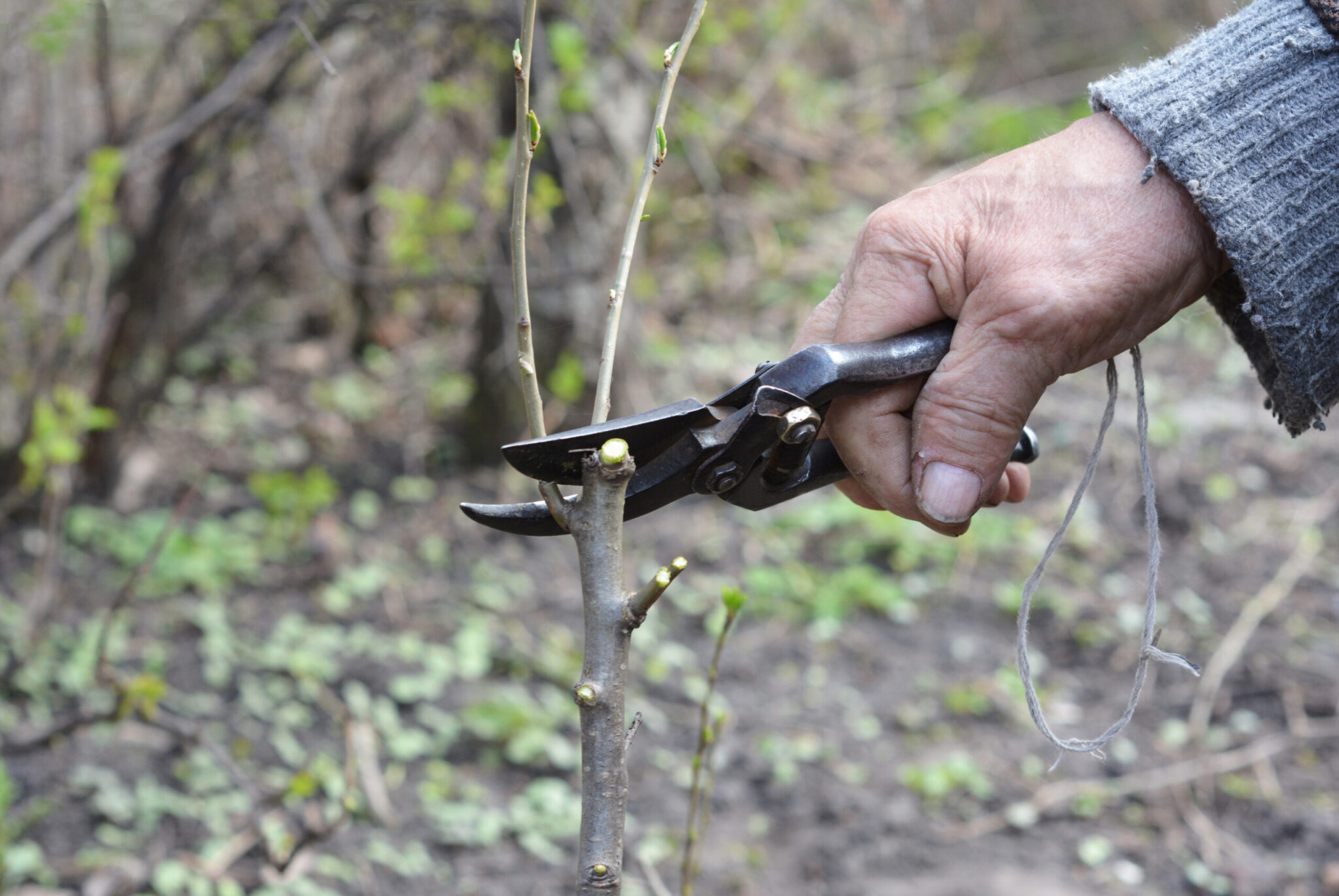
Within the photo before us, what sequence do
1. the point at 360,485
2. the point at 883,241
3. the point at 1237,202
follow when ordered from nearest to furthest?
1. the point at 1237,202
2. the point at 883,241
3. the point at 360,485

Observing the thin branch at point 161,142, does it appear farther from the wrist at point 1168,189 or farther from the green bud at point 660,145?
the wrist at point 1168,189

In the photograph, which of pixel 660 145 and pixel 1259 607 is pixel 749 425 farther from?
pixel 1259 607

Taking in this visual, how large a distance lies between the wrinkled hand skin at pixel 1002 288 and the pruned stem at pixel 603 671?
550 mm

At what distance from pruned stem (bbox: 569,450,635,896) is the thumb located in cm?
55

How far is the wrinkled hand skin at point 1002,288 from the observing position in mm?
1427

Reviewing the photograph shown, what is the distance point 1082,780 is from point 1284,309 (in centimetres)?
186

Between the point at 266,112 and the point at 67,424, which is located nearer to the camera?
the point at 67,424

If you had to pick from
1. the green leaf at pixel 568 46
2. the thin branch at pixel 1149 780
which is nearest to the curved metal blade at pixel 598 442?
the thin branch at pixel 1149 780

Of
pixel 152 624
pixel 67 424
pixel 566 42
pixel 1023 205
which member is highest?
pixel 566 42

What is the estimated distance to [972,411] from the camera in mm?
1476

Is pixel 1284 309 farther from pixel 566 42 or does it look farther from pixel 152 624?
pixel 152 624

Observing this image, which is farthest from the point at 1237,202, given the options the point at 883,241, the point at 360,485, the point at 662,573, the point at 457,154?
the point at 457,154

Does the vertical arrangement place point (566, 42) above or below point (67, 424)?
above

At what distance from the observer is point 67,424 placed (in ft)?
9.24
